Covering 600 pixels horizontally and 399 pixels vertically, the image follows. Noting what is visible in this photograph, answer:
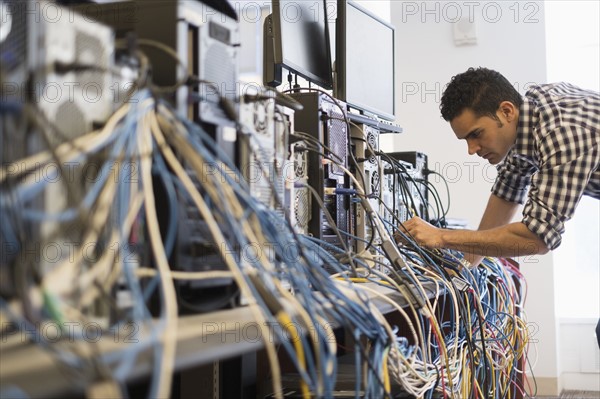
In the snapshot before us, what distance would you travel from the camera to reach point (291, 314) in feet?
2.89

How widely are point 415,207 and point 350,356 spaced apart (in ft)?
2.57

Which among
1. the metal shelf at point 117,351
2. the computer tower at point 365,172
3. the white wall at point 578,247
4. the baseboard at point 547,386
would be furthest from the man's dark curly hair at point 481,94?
the baseboard at point 547,386

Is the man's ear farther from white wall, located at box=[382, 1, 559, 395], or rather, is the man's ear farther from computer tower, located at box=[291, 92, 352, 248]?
white wall, located at box=[382, 1, 559, 395]

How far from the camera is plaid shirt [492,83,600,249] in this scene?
192 cm

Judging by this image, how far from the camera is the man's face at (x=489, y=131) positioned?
216cm

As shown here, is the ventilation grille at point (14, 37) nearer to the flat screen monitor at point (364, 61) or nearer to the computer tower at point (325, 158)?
the computer tower at point (325, 158)

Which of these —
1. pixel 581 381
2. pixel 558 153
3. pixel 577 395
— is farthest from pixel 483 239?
pixel 581 381

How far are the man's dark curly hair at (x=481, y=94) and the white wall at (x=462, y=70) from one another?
1.62 metres

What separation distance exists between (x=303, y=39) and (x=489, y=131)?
667 millimetres

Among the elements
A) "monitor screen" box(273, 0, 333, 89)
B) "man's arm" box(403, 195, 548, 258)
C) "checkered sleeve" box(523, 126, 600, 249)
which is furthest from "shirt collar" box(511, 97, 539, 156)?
"monitor screen" box(273, 0, 333, 89)

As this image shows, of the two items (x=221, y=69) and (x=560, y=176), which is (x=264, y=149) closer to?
(x=221, y=69)

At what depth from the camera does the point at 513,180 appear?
2488 mm

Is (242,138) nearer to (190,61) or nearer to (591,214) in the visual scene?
(190,61)

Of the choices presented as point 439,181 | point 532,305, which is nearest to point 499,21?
point 439,181
